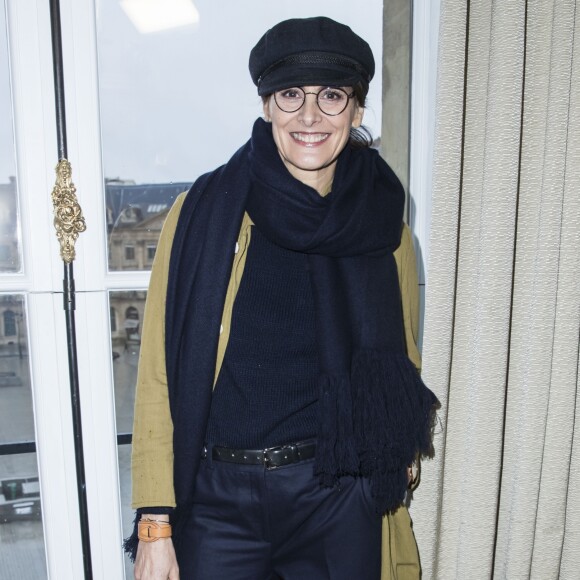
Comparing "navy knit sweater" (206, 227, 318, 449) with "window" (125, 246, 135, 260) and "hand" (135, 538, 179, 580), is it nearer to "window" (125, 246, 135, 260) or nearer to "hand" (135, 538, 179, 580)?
"hand" (135, 538, 179, 580)

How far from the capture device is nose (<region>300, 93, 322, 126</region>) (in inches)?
34.4

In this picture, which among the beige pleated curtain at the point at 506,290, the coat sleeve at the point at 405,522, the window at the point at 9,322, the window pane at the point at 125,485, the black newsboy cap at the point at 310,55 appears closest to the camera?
the black newsboy cap at the point at 310,55

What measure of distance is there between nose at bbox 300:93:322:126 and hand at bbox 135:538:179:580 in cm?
80

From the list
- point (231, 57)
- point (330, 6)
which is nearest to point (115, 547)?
point (231, 57)

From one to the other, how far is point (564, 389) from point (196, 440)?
0.88m

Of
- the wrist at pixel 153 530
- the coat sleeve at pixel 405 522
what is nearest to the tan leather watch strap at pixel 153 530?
the wrist at pixel 153 530

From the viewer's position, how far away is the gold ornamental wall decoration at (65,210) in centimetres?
120

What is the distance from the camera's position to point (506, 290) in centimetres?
117

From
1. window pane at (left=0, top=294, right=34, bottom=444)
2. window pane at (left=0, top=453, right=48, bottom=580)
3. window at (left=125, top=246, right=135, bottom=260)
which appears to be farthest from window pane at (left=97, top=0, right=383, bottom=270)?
window pane at (left=0, top=453, right=48, bottom=580)

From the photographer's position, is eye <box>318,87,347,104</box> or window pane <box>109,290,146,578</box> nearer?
eye <box>318,87,347,104</box>

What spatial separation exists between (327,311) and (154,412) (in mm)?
369

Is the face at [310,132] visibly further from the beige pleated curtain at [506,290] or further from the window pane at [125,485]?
the window pane at [125,485]

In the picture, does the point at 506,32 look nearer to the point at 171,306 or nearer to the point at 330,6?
the point at 330,6

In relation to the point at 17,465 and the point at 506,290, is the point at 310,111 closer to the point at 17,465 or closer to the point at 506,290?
the point at 506,290
